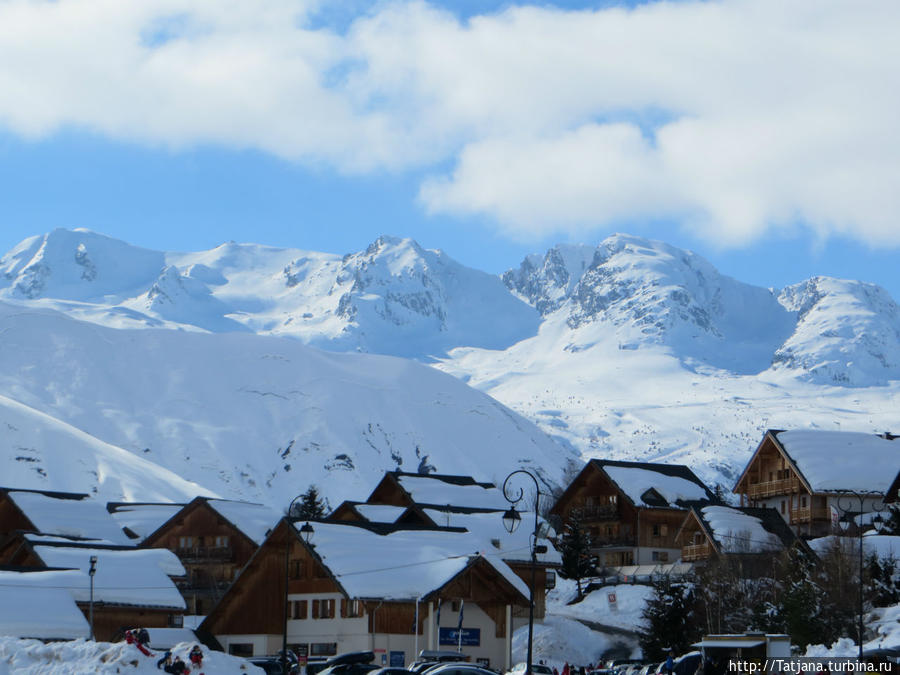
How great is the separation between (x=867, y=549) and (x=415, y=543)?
2178 centimetres

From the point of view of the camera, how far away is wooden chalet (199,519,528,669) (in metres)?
65.6

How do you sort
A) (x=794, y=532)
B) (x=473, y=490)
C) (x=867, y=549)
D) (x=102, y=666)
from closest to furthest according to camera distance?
1. (x=102, y=666)
2. (x=867, y=549)
3. (x=794, y=532)
4. (x=473, y=490)

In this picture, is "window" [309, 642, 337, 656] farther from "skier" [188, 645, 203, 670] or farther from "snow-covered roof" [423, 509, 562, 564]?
"skier" [188, 645, 203, 670]

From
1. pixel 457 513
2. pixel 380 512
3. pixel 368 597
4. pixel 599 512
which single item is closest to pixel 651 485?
pixel 599 512

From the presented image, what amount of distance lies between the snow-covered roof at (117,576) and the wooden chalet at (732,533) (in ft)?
97.4

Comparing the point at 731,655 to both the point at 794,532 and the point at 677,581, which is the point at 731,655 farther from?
the point at 794,532

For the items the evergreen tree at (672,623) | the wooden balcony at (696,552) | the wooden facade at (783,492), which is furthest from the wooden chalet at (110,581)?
the wooden facade at (783,492)

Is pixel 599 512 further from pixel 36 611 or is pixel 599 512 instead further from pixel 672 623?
pixel 36 611

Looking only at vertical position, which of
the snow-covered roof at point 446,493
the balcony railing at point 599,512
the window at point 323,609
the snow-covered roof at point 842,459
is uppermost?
the snow-covered roof at point 842,459

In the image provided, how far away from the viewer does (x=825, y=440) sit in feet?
337

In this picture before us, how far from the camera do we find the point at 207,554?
10150cm

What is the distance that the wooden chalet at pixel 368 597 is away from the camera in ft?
215

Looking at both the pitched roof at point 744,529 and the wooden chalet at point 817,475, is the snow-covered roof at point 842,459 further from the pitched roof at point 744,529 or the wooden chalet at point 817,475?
the pitched roof at point 744,529

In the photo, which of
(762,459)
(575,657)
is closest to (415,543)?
(575,657)
